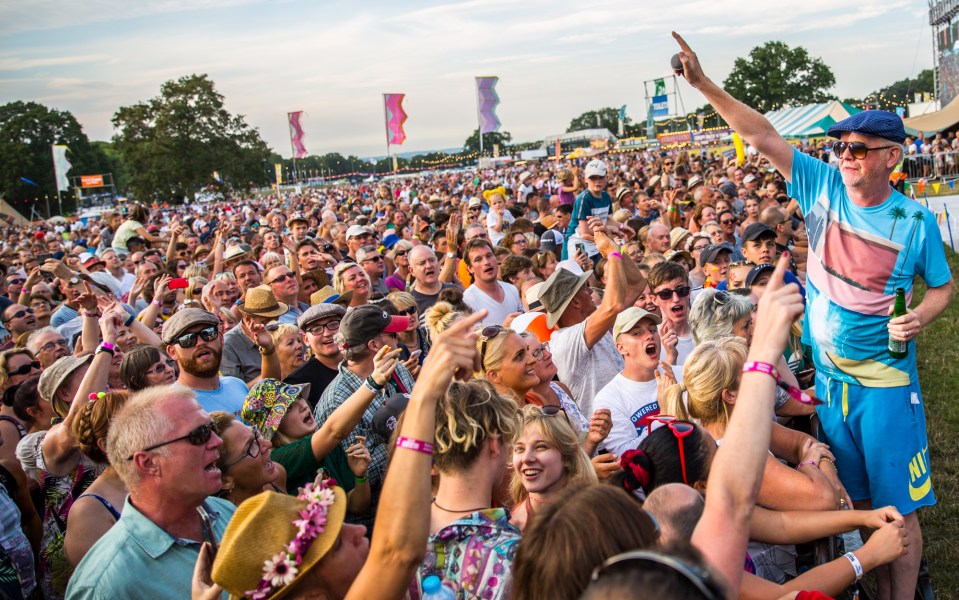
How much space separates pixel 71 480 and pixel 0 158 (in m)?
76.9

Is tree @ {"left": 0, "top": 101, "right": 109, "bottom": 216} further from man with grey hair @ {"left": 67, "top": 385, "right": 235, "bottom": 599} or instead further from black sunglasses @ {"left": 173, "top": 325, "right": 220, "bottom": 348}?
man with grey hair @ {"left": 67, "top": 385, "right": 235, "bottom": 599}

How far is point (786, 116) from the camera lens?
34656mm

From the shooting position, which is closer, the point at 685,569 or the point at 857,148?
the point at 685,569

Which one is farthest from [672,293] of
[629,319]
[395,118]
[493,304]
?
[395,118]

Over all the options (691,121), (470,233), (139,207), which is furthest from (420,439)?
(691,121)

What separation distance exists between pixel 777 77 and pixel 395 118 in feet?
167

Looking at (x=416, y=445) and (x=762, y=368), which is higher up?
(x=762, y=368)

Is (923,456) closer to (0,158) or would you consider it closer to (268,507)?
(268,507)

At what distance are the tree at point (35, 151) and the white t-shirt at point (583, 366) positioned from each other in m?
69.5

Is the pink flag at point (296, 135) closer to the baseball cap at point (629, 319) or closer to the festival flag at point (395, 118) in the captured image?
the festival flag at point (395, 118)

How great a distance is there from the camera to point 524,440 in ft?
9.02

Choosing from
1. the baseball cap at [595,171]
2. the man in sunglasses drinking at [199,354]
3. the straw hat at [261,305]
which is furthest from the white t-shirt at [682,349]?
the baseball cap at [595,171]

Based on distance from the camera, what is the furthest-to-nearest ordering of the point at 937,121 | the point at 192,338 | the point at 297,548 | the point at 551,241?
1. the point at 937,121
2. the point at 551,241
3. the point at 192,338
4. the point at 297,548

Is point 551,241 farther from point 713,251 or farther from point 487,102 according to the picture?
point 487,102
